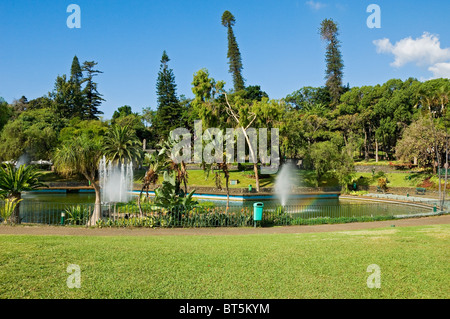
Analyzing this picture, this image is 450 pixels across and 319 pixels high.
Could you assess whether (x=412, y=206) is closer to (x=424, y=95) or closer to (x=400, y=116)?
(x=424, y=95)

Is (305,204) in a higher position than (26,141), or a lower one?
lower

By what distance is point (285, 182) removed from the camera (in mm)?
48000

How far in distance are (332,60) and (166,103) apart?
43.2 metres

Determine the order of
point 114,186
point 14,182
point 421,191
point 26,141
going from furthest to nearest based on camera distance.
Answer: point 26,141 < point 114,186 < point 421,191 < point 14,182

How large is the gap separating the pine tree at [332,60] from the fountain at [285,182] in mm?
33985

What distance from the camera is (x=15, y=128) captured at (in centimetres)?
5378

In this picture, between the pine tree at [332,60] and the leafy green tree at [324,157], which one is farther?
the pine tree at [332,60]

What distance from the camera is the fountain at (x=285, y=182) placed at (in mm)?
38037

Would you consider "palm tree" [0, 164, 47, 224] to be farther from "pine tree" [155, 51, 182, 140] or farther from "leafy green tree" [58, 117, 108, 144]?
"pine tree" [155, 51, 182, 140]

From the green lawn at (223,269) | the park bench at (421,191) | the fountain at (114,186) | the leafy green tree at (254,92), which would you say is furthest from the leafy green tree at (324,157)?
the leafy green tree at (254,92)

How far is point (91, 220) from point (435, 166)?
42275mm

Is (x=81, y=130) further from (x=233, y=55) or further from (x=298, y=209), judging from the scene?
(x=298, y=209)

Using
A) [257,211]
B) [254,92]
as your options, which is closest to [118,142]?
[257,211]

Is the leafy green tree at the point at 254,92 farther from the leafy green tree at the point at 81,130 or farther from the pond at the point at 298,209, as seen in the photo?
the pond at the point at 298,209
